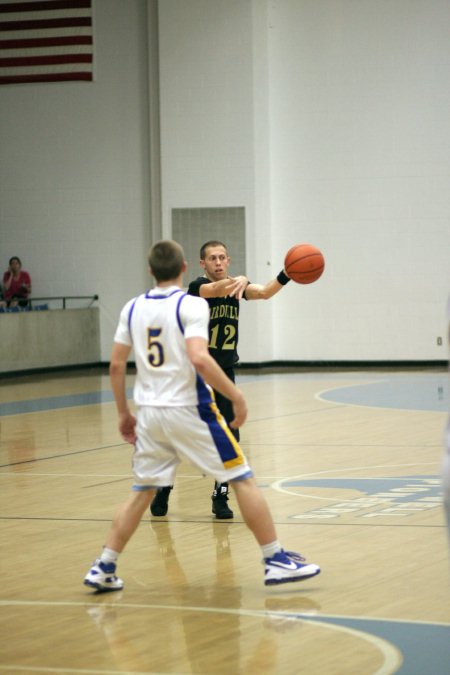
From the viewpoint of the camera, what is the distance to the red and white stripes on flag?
23156 mm

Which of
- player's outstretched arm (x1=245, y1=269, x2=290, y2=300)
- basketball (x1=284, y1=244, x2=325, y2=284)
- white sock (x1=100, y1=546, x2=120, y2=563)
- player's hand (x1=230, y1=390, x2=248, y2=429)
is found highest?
basketball (x1=284, y1=244, x2=325, y2=284)

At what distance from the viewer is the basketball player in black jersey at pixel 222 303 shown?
818 cm

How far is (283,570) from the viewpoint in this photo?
20.4 ft

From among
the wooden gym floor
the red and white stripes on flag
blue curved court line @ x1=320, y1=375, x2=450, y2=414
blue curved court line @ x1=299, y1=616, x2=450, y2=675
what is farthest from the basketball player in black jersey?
the red and white stripes on flag

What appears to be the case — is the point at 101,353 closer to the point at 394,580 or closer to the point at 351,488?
the point at 351,488

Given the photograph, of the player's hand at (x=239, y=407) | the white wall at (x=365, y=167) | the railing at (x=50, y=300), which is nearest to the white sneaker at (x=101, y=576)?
the player's hand at (x=239, y=407)

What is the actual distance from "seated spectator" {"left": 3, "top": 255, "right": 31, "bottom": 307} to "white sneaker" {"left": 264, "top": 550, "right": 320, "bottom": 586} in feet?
55.5

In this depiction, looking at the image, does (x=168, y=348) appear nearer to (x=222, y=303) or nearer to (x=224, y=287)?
(x=224, y=287)

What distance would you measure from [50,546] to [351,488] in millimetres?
2759

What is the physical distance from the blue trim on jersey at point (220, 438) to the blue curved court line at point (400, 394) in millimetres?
8799

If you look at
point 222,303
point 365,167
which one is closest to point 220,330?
point 222,303

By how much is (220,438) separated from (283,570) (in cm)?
75

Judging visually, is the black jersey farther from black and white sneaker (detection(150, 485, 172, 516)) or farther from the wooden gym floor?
the wooden gym floor

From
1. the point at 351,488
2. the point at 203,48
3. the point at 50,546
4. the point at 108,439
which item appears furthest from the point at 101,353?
the point at 50,546
